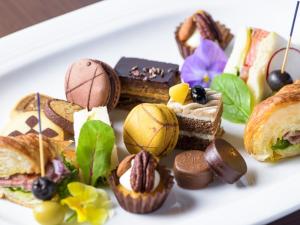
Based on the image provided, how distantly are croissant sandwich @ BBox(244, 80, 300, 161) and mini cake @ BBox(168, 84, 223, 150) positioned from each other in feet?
0.50

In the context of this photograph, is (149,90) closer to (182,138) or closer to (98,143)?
(182,138)

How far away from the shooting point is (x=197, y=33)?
12.7ft

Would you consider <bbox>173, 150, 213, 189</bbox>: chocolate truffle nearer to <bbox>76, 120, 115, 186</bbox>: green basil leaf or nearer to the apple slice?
<bbox>76, 120, 115, 186</bbox>: green basil leaf

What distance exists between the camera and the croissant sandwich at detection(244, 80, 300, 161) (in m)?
3.16

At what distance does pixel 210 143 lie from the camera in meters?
3.28

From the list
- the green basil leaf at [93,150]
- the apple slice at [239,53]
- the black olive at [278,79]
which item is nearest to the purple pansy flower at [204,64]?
the apple slice at [239,53]

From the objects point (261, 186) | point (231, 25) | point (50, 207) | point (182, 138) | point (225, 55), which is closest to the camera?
point (50, 207)

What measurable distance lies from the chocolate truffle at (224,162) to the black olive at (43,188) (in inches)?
25.6

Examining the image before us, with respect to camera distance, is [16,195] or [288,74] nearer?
[16,195]

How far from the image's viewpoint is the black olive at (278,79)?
348 cm

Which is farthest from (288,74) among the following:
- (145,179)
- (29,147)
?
(29,147)

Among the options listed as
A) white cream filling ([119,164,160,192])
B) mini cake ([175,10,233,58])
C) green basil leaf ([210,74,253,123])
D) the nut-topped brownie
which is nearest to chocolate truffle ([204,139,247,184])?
white cream filling ([119,164,160,192])

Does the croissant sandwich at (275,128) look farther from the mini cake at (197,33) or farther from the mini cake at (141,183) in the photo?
the mini cake at (197,33)

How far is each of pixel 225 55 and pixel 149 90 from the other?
0.50 metres
